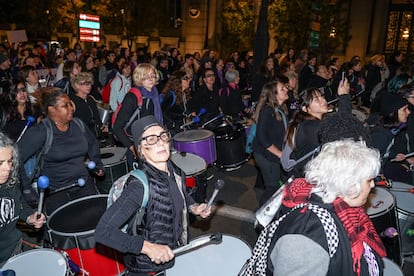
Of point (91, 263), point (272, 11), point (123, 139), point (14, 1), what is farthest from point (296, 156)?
point (14, 1)

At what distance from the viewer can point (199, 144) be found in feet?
18.3

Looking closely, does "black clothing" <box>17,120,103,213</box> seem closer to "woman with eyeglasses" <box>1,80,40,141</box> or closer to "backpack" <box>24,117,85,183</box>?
"backpack" <box>24,117,85,183</box>

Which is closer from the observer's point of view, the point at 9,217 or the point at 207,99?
the point at 9,217

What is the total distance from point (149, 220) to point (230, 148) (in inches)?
158

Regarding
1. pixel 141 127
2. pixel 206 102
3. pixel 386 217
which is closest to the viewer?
pixel 141 127

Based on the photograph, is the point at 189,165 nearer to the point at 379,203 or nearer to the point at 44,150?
the point at 44,150

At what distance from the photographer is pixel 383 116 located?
15.9ft

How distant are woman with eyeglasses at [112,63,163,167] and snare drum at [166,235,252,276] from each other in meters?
2.04

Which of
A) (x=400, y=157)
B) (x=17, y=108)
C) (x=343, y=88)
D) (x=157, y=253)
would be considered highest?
(x=343, y=88)

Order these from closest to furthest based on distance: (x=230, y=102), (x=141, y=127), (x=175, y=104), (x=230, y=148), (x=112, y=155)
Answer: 1. (x=141, y=127)
2. (x=112, y=155)
3. (x=230, y=148)
4. (x=175, y=104)
5. (x=230, y=102)

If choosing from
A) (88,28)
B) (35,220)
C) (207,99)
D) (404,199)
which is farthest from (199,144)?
(88,28)

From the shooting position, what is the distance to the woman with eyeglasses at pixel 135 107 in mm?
4492

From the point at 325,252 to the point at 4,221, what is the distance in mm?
2254

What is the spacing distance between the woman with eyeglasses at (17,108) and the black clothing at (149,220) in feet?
10.1
